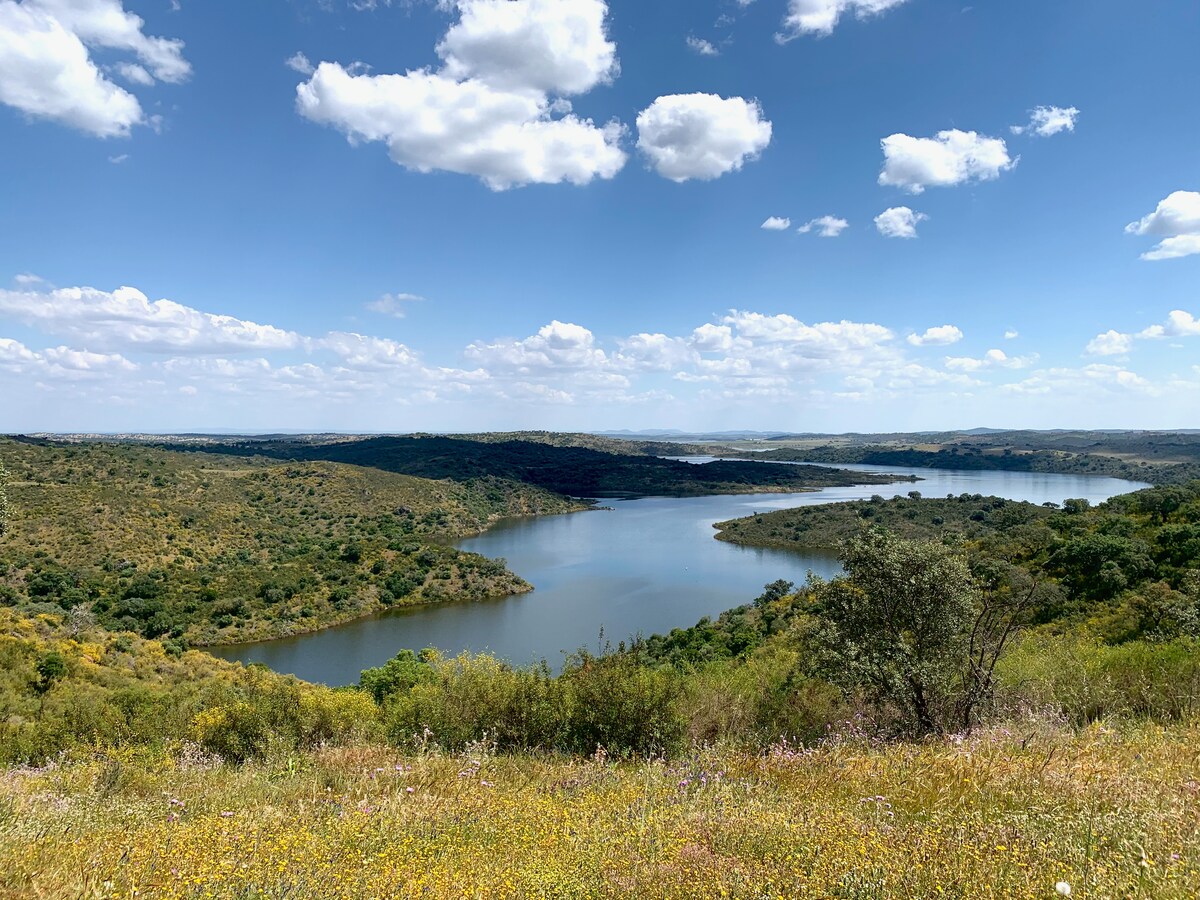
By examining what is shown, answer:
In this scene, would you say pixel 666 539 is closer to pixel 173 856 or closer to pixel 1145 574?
pixel 1145 574

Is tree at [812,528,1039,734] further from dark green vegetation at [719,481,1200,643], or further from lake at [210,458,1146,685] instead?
lake at [210,458,1146,685]

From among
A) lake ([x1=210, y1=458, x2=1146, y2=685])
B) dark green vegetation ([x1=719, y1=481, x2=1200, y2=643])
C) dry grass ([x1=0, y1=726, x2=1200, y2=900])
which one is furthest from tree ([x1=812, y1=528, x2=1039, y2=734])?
lake ([x1=210, y1=458, x2=1146, y2=685])

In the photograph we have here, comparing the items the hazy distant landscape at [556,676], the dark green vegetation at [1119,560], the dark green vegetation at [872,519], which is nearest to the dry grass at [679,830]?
the hazy distant landscape at [556,676]

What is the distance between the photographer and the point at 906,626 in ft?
27.0

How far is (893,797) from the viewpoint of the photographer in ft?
12.2

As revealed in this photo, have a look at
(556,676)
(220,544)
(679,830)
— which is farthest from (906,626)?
(220,544)

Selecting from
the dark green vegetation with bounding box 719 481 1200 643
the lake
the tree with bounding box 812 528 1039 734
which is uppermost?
the tree with bounding box 812 528 1039 734

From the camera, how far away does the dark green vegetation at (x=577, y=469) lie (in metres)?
122

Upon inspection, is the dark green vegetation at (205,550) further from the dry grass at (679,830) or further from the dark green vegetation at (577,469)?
the dark green vegetation at (577,469)

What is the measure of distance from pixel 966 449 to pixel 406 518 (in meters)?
197

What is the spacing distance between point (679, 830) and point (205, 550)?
57.4 metres

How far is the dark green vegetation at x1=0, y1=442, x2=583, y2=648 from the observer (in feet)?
128

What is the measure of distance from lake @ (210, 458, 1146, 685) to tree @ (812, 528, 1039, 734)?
6504 millimetres

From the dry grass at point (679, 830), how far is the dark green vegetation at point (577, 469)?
109 metres
